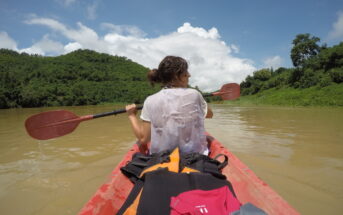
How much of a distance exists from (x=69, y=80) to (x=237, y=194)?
179 feet

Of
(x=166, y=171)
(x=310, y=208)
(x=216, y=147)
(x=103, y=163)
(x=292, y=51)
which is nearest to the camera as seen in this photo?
(x=166, y=171)

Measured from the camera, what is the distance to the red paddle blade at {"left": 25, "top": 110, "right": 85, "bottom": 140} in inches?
109

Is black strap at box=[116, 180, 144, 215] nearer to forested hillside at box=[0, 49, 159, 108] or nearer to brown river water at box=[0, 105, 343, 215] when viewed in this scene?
brown river water at box=[0, 105, 343, 215]

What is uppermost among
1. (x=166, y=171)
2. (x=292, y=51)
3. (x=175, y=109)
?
(x=292, y=51)

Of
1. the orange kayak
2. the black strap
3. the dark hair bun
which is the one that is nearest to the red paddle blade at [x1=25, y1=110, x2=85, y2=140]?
the dark hair bun

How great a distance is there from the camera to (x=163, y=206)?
1027 mm

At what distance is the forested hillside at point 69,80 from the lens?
→ 30359mm

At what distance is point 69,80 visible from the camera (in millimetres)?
49656

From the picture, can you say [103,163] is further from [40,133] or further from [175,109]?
[175,109]

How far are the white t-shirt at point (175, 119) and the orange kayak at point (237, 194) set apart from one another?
0.39m

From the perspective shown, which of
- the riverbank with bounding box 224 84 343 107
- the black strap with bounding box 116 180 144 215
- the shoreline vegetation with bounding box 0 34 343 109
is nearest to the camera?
the black strap with bounding box 116 180 144 215

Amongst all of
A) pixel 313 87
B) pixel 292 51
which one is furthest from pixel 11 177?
pixel 292 51

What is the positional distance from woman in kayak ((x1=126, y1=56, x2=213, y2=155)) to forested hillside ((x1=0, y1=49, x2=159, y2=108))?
1224 inches

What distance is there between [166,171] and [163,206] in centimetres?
25
